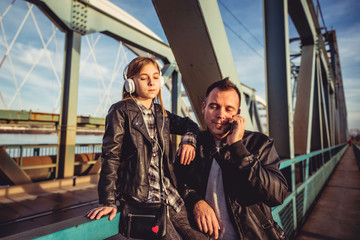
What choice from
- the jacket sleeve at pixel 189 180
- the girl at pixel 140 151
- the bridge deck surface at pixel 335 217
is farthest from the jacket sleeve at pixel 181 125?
→ the bridge deck surface at pixel 335 217

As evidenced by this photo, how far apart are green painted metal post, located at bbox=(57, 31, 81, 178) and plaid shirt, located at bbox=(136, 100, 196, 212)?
237 inches

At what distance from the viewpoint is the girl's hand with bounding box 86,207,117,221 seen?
0.92 m

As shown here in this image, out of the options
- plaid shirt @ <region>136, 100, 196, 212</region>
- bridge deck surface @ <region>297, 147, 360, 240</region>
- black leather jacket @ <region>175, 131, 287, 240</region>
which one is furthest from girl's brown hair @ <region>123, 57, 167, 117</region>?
bridge deck surface @ <region>297, 147, 360, 240</region>

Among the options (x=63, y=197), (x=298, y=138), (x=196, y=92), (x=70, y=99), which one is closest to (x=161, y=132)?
(x=196, y=92)

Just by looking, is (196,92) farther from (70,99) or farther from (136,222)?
(70,99)

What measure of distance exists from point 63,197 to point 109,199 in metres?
5.17

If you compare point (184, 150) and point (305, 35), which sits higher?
point (305, 35)

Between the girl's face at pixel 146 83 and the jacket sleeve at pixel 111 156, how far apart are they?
24cm

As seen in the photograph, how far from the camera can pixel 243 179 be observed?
43.6 inches

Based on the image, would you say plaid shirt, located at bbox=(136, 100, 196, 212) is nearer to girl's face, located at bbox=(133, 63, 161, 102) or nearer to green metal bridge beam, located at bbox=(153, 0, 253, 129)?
girl's face, located at bbox=(133, 63, 161, 102)

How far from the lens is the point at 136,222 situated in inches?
41.0

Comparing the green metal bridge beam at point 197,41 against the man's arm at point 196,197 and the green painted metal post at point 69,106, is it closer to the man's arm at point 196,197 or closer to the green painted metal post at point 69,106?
the man's arm at point 196,197

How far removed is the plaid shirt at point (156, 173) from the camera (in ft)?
4.08

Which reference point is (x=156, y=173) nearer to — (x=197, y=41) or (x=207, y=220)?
(x=207, y=220)
